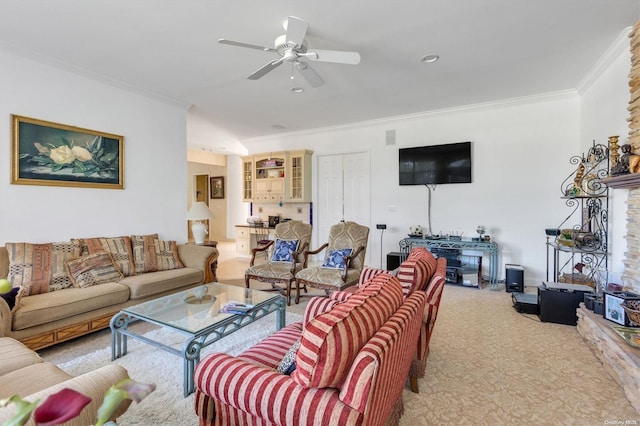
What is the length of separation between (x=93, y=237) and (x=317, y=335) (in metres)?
3.64

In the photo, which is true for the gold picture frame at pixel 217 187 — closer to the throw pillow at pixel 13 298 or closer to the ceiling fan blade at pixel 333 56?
the throw pillow at pixel 13 298

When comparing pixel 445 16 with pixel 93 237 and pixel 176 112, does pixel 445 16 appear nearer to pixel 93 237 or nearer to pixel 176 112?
pixel 176 112

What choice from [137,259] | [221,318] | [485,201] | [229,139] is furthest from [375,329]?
[229,139]

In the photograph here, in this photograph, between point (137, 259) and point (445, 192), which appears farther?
point (445, 192)

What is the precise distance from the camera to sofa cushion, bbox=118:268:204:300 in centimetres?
306

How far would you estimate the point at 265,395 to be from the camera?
3.69ft

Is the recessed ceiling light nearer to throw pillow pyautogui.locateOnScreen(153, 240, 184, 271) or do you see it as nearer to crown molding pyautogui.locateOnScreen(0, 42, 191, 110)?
crown molding pyautogui.locateOnScreen(0, 42, 191, 110)

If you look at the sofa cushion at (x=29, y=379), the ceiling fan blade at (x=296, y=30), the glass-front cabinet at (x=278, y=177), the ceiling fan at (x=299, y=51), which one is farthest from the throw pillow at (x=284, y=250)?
the sofa cushion at (x=29, y=379)

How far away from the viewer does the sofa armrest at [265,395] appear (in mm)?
1043

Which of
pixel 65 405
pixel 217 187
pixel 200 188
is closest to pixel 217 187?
pixel 217 187

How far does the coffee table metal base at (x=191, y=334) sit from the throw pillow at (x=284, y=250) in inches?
60.5

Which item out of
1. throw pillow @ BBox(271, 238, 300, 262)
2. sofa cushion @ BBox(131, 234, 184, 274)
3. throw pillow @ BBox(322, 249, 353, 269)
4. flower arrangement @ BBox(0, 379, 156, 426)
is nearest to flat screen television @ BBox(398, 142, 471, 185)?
throw pillow @ BBox(322, 249, 353, 269)

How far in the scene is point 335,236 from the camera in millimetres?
4188

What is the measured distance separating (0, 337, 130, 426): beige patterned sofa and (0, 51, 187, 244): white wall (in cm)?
187
